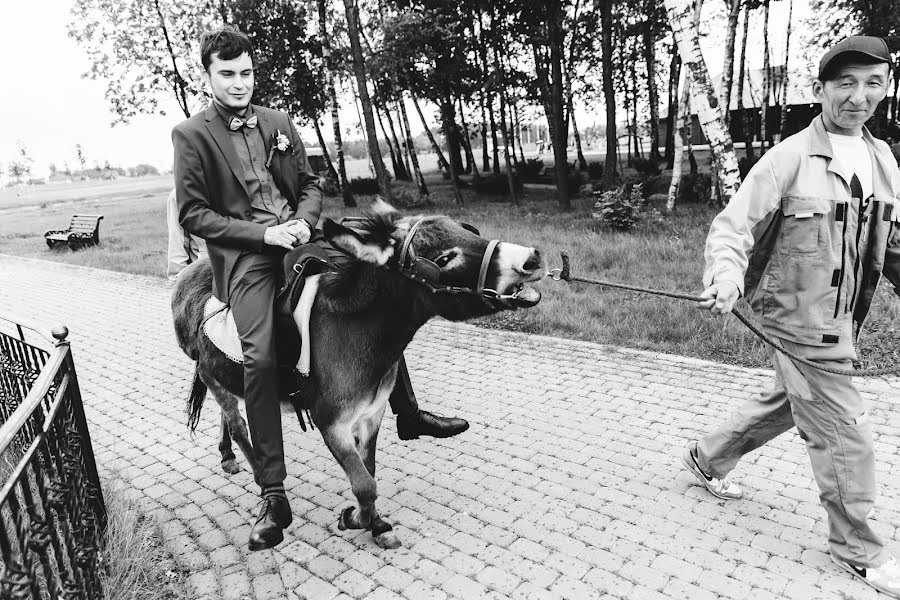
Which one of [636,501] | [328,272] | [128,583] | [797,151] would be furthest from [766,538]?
[128,583]

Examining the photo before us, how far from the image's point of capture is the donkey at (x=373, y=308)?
2916 mm

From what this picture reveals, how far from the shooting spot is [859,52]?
2887 mm

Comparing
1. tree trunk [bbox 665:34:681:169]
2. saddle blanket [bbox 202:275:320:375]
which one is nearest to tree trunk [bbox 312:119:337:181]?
tree trunk [bbox 665:34:681:169]

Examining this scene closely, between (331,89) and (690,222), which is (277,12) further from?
(690,222)

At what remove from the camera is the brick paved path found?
11.3 feet

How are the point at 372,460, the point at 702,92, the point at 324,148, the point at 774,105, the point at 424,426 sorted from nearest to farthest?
the point at 372,460
the point at 424,426
the point at 702,92
the point at 324,148
the point at 774,105

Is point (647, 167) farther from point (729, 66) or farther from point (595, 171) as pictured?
point (729, 66)

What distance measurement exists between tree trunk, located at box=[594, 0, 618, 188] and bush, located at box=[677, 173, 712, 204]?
2059 millimetres

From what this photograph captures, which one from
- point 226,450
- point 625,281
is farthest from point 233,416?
Answer: point 625,281

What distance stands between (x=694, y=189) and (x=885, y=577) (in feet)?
53.8

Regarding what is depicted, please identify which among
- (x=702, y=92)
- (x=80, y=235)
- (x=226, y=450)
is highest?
(x=702, y=92)

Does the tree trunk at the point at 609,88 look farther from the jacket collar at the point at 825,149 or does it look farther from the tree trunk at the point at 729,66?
the jacket collar at the point at 825,149

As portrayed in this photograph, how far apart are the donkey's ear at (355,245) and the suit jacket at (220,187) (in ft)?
2.26

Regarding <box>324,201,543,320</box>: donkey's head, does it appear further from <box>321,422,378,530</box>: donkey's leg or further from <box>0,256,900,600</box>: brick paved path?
<box>0,256,900,600</box>: brick paved path
